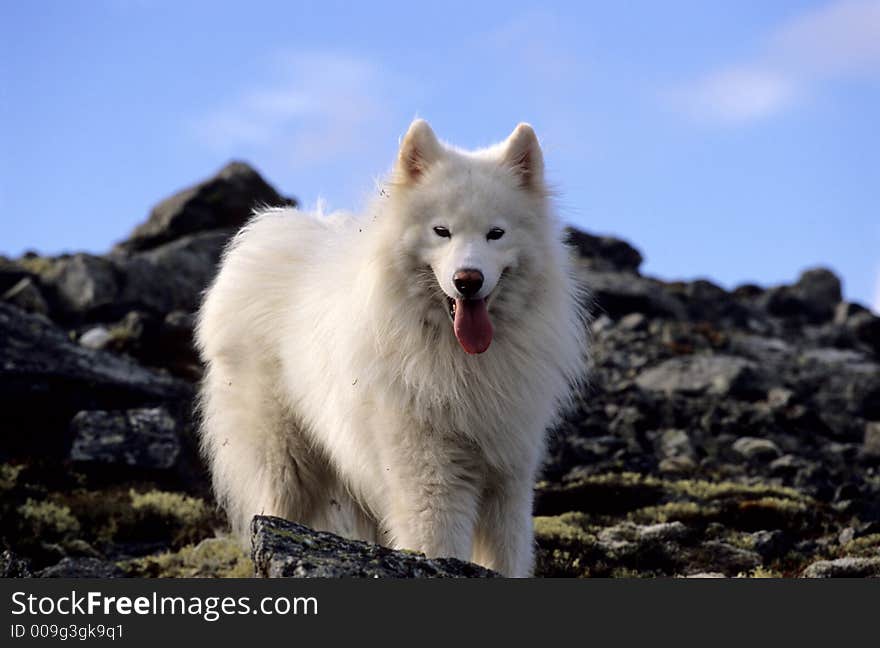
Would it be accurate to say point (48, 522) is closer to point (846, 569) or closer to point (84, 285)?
point (846, 569)

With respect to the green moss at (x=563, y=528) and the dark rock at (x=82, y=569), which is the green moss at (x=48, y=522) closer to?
the dark rock at (x=82, y=569)

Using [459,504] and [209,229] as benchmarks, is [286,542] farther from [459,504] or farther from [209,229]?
[209,229]

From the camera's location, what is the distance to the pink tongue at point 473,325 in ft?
18.9

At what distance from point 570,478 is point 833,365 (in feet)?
39.8

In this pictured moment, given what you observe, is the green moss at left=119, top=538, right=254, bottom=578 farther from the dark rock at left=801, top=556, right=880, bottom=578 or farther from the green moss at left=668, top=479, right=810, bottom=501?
the green moss at left=668, top=479, right=810, bottom=501

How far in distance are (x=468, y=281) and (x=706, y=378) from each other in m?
12.6

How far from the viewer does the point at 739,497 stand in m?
11.0

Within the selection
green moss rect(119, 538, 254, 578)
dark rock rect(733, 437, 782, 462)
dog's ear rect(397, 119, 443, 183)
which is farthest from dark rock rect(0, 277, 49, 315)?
dog's ear rect(397, 119, 443, 183)

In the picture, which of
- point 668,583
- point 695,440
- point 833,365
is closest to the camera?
point 668,583

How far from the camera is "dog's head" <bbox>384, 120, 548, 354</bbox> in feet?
18.4

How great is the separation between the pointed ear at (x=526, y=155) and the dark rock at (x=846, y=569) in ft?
12.2

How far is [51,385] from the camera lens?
12.6 m

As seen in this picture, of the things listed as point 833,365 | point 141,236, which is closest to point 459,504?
point 833,365

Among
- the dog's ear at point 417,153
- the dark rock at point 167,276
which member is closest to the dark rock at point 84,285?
the dark rock at point 167,276
